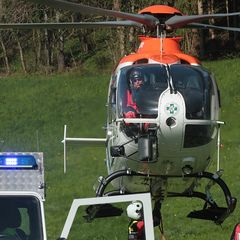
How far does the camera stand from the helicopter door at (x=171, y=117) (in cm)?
975

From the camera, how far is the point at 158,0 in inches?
1601

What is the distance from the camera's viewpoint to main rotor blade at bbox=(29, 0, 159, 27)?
10117 millimetres

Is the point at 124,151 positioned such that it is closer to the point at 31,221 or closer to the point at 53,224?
the point at 31,221

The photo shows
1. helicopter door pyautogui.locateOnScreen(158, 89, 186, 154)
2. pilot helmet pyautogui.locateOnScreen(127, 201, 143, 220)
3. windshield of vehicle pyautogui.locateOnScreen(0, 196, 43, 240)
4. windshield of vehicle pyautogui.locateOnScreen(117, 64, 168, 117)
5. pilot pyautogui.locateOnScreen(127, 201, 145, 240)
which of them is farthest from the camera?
windshield of vehicle pyautogui.locateOnScreen(117, 64, 168, 117)

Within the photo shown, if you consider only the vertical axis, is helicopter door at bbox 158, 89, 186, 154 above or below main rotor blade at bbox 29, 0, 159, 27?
below

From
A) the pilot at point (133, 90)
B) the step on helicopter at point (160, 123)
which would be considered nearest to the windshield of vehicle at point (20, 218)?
the step on helicopter at point (160, 123)

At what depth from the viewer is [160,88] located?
1002cm

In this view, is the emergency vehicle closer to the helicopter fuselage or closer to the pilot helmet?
the pilot helmet

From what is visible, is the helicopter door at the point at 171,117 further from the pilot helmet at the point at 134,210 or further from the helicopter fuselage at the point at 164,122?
the pilot helmet at the point at 134,210

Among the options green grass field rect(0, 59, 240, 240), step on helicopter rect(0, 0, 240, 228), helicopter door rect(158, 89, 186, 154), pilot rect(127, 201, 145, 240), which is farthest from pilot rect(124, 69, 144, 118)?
green grass field rect(0, 59, 240, 240)

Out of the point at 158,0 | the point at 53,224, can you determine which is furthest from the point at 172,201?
the point at 158,0

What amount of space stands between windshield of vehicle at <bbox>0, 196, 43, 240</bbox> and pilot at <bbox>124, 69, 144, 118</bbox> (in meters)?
2.97

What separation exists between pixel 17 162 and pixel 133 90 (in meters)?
2.77

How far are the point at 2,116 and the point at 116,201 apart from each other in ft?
85.8
